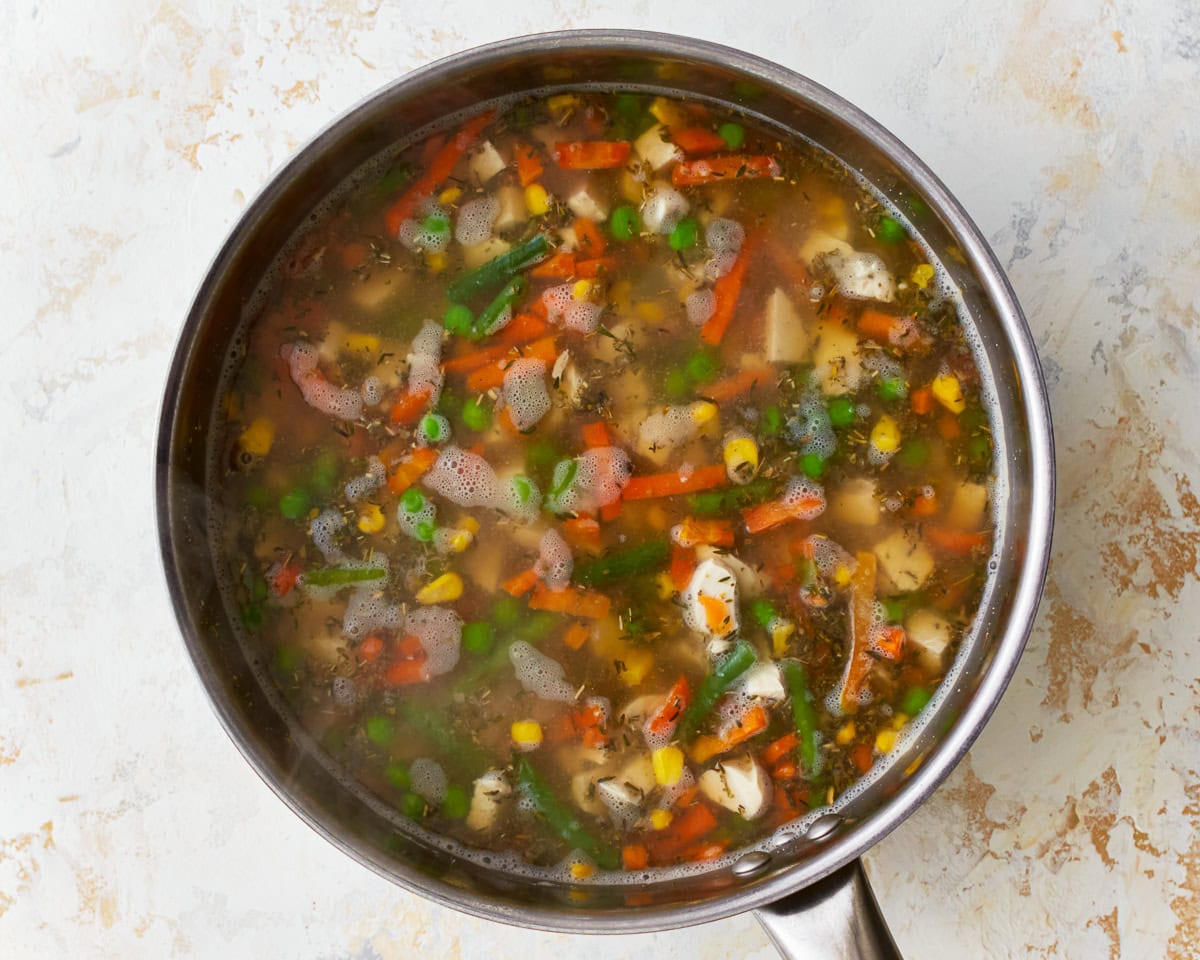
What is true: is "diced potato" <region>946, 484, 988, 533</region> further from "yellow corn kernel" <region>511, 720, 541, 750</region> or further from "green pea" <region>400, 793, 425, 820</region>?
"green pea" <region>400, 793, 425, 820</region>

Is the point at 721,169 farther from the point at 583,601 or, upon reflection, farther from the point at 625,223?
the point at 583,601

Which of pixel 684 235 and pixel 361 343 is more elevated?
pixel 684 235

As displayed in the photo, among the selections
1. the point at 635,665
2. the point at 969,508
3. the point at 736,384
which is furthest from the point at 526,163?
the point at 969,508

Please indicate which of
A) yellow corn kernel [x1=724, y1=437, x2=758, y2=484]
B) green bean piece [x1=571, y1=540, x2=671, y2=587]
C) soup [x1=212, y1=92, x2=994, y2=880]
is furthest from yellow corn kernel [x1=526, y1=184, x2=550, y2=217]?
green bean piece [x1=571, y1=540, x2=671, y2=587]

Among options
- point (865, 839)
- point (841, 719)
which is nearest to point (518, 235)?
point (841, 719)

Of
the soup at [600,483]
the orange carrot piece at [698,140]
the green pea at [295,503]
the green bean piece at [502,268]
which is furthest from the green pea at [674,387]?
the green pea at [295,503]

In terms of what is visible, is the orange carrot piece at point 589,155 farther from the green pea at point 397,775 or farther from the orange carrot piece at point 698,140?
the green pea at point 397,775
